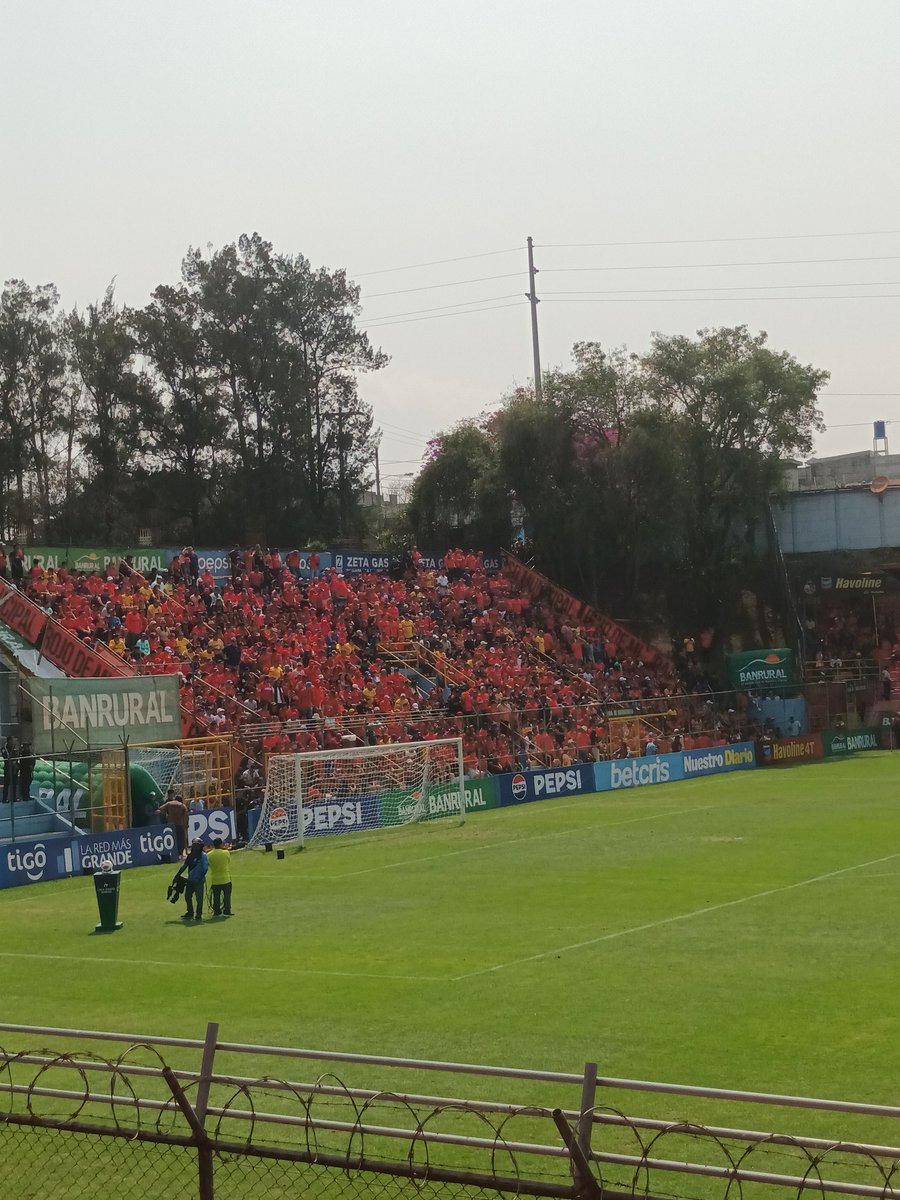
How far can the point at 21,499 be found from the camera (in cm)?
6425

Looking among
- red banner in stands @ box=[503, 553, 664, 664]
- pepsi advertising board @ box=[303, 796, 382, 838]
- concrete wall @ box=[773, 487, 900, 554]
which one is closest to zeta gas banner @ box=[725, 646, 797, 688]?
red banner in stands @ box=[503, 553, 664, 664]

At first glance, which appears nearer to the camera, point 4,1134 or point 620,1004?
point 4,1134

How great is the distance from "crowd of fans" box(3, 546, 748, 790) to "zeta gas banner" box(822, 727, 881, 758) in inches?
196

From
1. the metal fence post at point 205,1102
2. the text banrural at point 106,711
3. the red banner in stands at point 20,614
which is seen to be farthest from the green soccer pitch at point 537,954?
the red banner in stands at point 20,614

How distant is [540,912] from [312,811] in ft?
46.1

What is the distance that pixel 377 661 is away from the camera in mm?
51688

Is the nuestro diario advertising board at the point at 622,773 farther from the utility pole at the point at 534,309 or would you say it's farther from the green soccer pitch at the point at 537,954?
the utility pole at the point at 534,309

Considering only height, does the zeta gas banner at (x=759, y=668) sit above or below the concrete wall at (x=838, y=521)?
below

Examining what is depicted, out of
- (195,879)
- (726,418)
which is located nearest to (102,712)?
(195,879)

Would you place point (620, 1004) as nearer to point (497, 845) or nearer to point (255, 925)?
point (255, 925)

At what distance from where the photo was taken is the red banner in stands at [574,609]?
6456cm

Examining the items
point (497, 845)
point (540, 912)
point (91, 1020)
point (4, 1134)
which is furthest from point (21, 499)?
point (4, 1134)

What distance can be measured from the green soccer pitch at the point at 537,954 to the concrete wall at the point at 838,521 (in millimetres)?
38912

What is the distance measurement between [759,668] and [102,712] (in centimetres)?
3562
